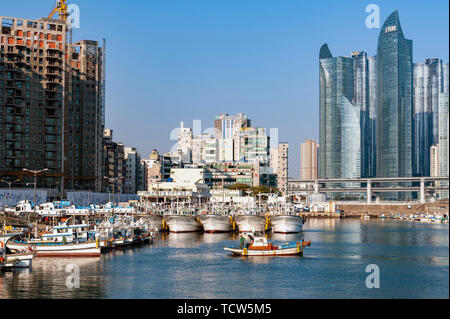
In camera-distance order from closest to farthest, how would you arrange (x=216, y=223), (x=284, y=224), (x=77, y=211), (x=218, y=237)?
(x=218, y=237) < (x=284, y=224) < (x=77, y=211) < (x=216, y=223)

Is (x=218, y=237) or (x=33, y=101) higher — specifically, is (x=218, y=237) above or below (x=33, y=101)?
below

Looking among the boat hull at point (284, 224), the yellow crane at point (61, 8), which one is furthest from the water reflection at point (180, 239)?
the yellow crane at point (61, 8)

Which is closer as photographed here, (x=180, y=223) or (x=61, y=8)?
(x=180, y=223)

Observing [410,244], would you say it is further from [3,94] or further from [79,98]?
[79,98]

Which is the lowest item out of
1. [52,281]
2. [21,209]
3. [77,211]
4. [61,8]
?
[52,281]

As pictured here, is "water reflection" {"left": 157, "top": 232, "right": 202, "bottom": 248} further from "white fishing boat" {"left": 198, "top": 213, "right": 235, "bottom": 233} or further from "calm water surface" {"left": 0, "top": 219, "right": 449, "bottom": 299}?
"calm water surface" {"left": 0, "top": 219, "right": 449, "bottom": 299}

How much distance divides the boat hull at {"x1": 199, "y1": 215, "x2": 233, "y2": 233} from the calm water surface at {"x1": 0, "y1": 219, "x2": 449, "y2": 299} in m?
28.2

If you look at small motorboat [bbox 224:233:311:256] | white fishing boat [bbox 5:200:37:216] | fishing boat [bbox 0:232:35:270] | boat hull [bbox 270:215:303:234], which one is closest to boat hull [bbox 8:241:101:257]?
fishing boat [bbox 0:232:35:270]

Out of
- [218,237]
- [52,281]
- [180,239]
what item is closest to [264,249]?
[52,281]

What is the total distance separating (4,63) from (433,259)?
107 meters

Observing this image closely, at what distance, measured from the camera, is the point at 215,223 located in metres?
121

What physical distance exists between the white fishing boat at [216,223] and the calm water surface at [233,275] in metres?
28.2

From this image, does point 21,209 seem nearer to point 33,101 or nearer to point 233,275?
point 33,101

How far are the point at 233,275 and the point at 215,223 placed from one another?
55.9 m
